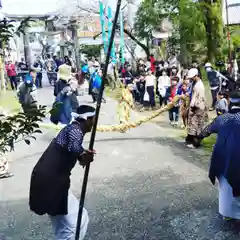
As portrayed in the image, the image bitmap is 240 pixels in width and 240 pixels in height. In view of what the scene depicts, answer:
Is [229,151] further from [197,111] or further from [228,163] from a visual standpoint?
[197,111]

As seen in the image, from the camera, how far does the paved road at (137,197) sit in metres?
5.19

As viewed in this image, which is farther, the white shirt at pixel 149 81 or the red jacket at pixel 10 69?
the red jacket at pixel 10 69

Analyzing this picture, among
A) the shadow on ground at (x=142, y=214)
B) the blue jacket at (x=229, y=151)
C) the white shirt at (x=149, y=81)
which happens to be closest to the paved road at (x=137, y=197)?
the shadow on ground at (x=142, y=214)

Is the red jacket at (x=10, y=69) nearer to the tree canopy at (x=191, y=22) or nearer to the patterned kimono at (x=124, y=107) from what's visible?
the tree canopy at (x=191, y=22)

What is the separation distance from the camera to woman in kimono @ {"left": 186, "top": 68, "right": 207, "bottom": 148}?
867cm

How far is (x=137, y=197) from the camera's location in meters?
6.29

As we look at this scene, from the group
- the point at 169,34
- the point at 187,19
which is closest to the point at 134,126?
the point at 187,19

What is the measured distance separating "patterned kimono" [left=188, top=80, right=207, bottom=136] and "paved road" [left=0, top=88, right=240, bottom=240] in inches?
19.0

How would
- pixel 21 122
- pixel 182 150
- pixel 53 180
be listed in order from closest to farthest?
pixel 21 122 → pixel 53 180 → pixel 182 150

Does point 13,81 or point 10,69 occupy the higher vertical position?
point 10,69

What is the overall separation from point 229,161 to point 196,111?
3.92 metres

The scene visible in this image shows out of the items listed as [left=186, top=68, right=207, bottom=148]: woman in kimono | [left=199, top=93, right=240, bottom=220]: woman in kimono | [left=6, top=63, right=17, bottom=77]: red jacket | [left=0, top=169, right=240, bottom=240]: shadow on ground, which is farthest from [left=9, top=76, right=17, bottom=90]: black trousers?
[left=199, top=93, right=240, bottom=220]: woman in kimono

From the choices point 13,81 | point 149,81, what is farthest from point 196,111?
point 13,81

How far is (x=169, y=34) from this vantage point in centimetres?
2338
